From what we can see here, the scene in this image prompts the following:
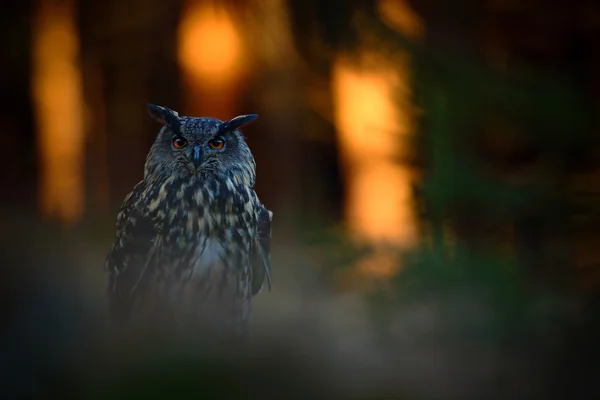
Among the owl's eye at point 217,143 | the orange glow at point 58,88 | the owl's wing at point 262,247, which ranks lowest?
the owl's wing at point 262,247

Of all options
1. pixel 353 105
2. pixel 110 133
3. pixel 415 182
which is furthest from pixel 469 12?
pixel 110 133

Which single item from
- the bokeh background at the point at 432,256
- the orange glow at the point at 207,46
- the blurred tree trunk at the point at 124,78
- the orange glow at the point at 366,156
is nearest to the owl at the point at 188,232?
the bokeh background at the point at 432,256

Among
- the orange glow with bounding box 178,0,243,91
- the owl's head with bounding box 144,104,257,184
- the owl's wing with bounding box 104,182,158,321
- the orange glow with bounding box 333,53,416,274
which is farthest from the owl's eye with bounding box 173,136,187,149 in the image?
the orange glow with bounding box 178,0,243,91

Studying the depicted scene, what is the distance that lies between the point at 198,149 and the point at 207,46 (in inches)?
145

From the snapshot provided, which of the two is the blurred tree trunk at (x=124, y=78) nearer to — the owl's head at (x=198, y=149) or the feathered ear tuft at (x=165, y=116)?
the owl's head at (x=198, y=149)

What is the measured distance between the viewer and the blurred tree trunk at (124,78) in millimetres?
6023

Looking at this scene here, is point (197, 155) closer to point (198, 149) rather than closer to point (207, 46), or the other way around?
point (198, 149)

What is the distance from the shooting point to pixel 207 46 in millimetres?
5262

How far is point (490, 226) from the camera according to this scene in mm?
1758

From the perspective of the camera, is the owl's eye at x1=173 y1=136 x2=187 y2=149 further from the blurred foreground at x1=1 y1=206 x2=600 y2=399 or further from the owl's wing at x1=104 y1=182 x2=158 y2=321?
the blurred foreground at x1=1 y1=206 x2=600 y2=399

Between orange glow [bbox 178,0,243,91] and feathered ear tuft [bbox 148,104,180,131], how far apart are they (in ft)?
11.2

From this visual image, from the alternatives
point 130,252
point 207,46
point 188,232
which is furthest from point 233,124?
point 207,46

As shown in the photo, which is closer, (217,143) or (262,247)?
(217,143)

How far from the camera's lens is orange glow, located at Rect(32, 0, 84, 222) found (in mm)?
5699
